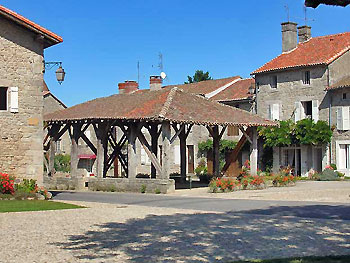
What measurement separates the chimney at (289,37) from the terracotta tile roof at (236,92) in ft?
10.2

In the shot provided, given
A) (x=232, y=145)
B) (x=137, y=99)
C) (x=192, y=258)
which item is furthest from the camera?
(x=232, y=145)

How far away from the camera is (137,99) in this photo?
2545 centimetres

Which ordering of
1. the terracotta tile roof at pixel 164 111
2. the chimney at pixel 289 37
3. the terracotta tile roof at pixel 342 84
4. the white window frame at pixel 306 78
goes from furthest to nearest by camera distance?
the chimney at pixel 289 37 < the white window frame at pixel 306 78 < the terracotta tile roof at pixel 342 84 < the terracotta tile roof at pixel 164 111

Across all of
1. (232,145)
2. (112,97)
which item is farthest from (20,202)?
(232,145)

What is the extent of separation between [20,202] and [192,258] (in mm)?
9773

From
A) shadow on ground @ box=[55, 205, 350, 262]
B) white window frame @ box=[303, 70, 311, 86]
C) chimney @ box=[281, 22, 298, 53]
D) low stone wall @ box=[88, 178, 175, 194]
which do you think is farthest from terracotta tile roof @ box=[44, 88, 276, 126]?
chimney @ box=[281, 22, 298, 53]

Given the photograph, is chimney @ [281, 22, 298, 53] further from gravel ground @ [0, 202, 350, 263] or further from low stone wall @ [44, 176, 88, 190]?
gravel ground @ [0, 202, 350, 263]

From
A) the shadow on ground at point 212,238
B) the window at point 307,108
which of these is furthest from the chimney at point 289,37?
the shadow on ground at point 212,238

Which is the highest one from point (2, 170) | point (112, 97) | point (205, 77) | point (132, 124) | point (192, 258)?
point (205, 77)

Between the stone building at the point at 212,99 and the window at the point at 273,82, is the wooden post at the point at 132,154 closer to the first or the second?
the stone building at the point at 212,99

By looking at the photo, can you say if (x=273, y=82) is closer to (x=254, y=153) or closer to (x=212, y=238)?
(x=254, y=153)

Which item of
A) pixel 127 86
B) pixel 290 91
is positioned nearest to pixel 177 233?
pixel 127 86

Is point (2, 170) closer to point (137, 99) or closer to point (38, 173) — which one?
point (38, 173)

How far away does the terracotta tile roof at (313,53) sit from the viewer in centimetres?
3151
